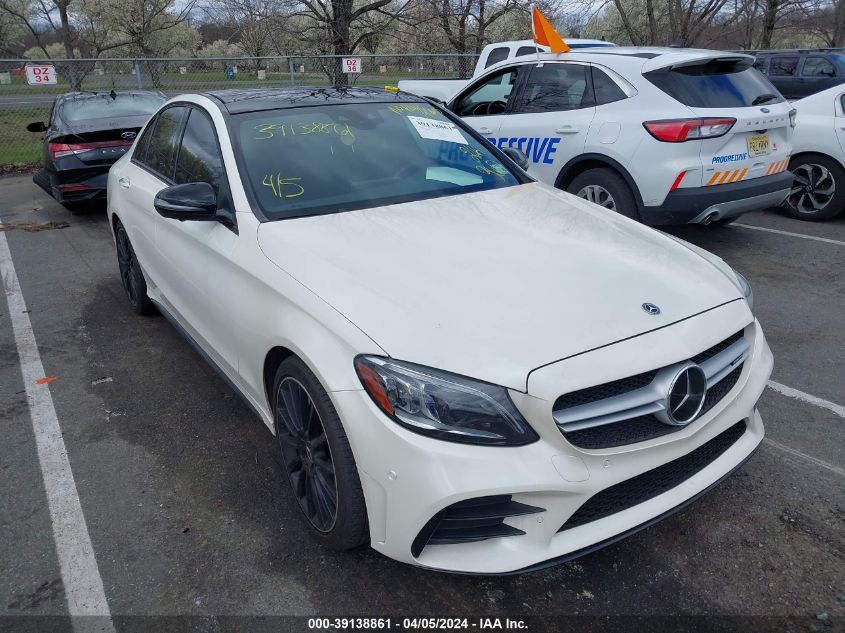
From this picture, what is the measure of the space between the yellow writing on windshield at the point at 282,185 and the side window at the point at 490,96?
4.10 metres

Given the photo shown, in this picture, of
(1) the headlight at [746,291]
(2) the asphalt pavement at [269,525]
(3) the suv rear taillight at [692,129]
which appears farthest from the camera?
(3) the suv rear taillight at [692,129]

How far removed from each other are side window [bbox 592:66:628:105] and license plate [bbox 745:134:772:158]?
1085 mm

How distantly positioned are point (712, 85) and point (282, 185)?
410cm


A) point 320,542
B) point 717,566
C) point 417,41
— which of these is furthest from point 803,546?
point 417,41

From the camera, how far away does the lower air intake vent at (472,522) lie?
1938mm

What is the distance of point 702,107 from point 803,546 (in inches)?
149

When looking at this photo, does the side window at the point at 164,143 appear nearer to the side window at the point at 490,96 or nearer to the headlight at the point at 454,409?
the headlight at the point at 454,409

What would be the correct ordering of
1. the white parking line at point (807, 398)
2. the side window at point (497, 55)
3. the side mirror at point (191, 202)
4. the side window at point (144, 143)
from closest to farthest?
the side mirror at point (191, 202), the white parking line at point (807, 398), the side window at point (144, 143), the side window at point (497, 55)

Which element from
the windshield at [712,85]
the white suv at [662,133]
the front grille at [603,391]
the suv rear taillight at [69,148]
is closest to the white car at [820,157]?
the white suv at [662,133]

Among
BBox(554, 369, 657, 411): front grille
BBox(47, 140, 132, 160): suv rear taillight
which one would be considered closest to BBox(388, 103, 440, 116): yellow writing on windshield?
BBox(554, 369, 657, 411): front grille

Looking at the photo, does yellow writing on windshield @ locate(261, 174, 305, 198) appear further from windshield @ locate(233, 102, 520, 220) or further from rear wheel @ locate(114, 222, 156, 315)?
rear wheel @ locate(114, 222, 156, 315)

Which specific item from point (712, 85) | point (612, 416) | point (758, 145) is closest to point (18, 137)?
point (712, 85)

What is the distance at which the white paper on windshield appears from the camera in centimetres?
362

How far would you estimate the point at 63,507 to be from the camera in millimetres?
2842
